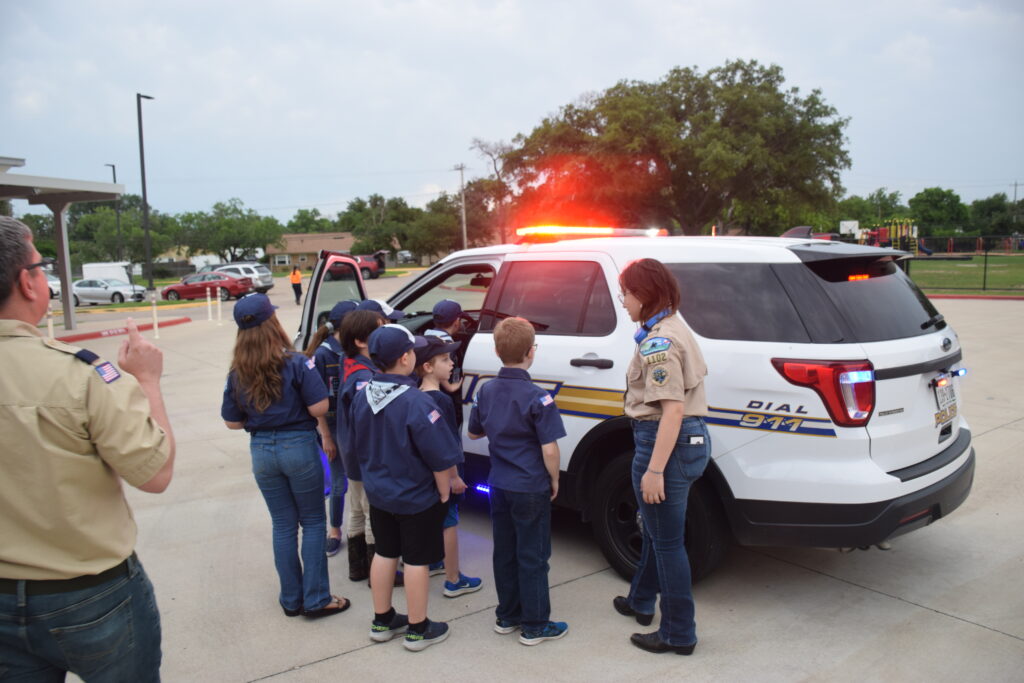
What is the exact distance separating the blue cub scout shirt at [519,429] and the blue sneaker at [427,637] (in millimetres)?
772

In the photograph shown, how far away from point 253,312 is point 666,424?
6.65 ft

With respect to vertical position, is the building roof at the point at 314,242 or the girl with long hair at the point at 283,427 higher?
the building roof at the point at 314,242

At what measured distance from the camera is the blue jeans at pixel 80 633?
175 centimetres

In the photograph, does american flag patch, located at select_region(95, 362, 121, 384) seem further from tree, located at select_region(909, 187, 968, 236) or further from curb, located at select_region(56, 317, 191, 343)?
tree, located at select_region(909, 187, 968, 236)

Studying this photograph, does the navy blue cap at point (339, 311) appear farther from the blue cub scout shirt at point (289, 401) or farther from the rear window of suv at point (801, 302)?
the rear window of suv at point (801, 302)

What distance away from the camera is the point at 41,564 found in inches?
68.6

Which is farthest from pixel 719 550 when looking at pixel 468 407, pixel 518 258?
pixel 518 258

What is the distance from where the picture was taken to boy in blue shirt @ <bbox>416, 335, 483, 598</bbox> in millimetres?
3617

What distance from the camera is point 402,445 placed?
3111 mm

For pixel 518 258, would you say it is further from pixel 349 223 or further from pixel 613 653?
pixel 349 223

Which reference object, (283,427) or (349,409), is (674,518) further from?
(283,427)

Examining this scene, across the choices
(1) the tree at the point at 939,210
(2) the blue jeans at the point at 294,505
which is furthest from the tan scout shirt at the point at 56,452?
(1) the tree at the point at 939,210

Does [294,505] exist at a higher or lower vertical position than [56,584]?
lower

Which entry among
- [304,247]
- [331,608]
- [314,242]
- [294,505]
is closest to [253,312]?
[294,505]
